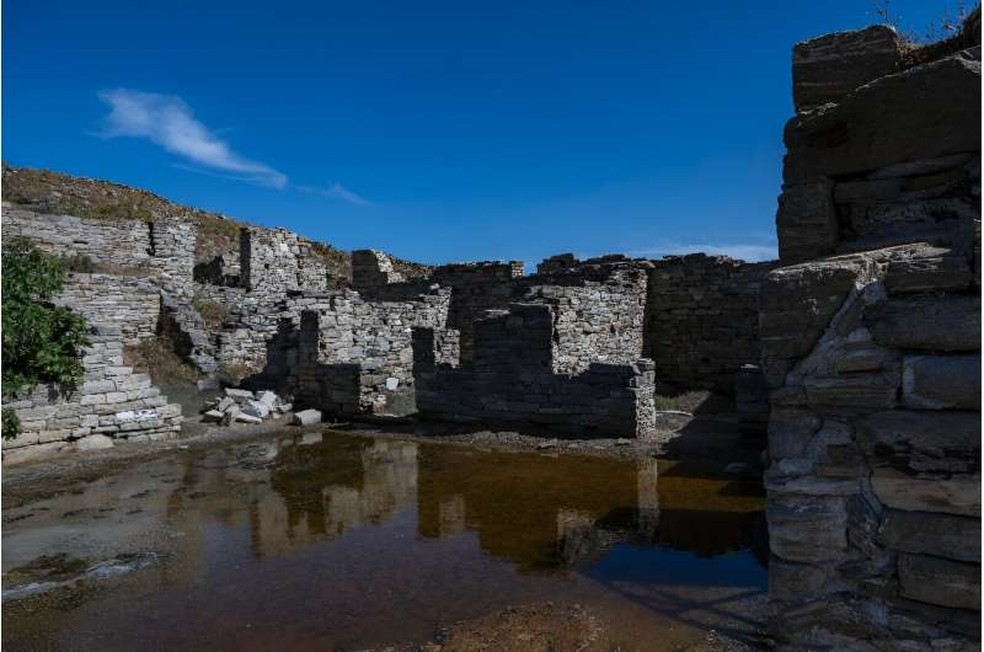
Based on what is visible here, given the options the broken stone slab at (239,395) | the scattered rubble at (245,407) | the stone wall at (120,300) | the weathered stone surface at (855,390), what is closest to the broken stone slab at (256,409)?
the scattered rubble at (245,407)

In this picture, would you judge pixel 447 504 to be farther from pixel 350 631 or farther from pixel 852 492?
pixel 852 492

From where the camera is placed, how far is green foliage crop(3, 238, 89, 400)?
9.78m

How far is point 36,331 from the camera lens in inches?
400

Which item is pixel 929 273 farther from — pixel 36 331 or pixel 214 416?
pixel 214 416

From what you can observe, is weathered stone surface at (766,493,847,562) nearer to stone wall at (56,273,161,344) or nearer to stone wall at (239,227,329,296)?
stone wall at (56,273,161,344)

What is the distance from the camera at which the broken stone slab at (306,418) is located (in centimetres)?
1299

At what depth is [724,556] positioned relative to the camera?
5609 millimetres

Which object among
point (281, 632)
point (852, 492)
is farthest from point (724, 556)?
point (281, 632)

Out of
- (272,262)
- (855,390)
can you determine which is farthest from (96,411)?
(272,262)

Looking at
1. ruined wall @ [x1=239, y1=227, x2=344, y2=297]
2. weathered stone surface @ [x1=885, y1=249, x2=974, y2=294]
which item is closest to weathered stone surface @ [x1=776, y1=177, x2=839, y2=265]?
weathered stone surface @ [x1=885, y1=249, x2=974, y2=294]

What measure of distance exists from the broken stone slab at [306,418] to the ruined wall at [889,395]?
446 inches

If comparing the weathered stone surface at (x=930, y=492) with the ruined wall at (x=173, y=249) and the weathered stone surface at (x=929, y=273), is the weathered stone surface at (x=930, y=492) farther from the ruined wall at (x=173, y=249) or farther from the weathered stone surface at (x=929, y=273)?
the ruined wall at (x=173, y=249)

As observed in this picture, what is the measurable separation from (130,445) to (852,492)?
11636 millimetres

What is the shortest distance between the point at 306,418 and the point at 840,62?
11640 millimetres
